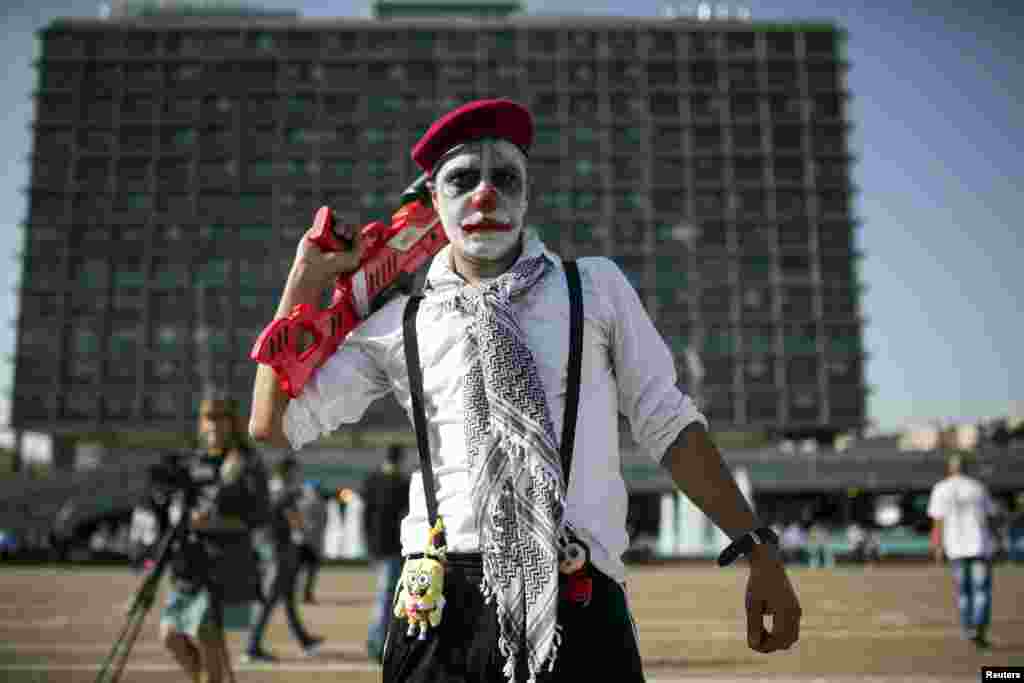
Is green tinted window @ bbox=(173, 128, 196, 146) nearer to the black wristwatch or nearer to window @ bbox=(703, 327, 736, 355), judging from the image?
window @ bbox=(703, 327, 736, 355)

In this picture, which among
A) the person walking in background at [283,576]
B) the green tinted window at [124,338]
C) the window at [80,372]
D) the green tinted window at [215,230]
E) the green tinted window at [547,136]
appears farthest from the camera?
the green tinted window at [547,136]

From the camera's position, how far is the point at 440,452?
78.7 inches

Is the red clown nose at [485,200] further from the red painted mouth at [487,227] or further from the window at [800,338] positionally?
the window at [800,338]

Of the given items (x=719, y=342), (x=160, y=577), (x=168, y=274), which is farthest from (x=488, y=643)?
(x=168, y=274)

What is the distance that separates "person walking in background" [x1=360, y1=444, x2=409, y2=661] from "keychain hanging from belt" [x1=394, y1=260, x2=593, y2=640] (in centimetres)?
578

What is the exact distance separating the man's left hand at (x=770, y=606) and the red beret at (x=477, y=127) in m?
1.06

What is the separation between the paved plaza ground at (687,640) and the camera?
694cm

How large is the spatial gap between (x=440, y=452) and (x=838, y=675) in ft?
18.8

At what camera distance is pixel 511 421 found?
188 cm

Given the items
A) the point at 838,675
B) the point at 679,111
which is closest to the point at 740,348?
the point at 679,111

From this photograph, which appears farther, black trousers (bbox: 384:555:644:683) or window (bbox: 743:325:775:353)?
window (bbox: 743:325:775:353)

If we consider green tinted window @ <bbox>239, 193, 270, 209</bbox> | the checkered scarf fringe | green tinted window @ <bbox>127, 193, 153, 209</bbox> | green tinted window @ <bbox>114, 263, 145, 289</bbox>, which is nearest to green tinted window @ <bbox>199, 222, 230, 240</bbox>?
green tinted window @ <bbox>239, 193, 270, 209</bbox>

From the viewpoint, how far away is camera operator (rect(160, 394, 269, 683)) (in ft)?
18.6

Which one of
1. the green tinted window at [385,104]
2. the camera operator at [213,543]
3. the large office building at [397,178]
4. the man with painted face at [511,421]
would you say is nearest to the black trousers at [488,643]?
the man with painted face at [511,421]
